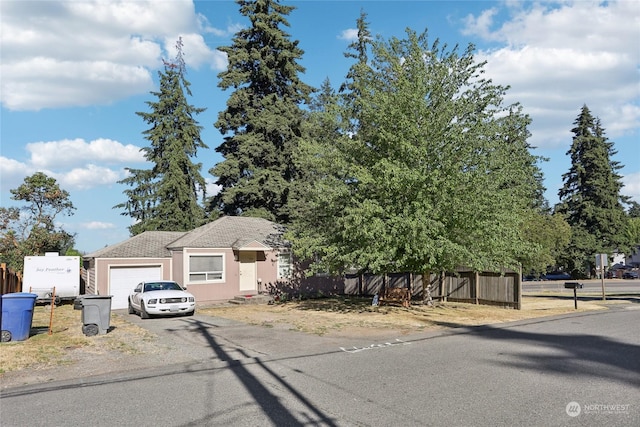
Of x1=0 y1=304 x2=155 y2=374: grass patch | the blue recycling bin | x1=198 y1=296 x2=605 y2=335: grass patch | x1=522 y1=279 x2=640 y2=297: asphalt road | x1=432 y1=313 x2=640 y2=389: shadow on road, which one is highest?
the blue recycling bin

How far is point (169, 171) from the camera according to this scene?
39.1m

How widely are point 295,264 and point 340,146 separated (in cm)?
931

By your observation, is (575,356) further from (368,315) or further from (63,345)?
(63,345)

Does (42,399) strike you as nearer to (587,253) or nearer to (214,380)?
(214,380)

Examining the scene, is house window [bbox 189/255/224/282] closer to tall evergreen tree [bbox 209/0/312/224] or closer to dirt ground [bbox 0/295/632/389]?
dirt ground [bbox 0/295/632/389]

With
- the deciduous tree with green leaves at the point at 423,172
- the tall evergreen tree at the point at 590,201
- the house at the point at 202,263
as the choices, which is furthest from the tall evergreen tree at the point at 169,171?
the tall evergreen tree at the point at 590,201

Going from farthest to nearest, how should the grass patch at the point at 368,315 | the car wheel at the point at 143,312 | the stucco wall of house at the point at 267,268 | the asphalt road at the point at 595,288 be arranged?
1. the asphalt road at the point at 595,288
2. the stucco wall of house at the point at 267,268
3. the car wheel at the point at 143,312
4. the grass patch at the point at 368,315

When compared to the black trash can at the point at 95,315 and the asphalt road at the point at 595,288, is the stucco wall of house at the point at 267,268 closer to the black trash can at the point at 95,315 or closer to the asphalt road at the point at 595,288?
the black trash can at the point at 95,315

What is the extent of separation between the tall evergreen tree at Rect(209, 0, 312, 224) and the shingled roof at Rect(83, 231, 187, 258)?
944 cm

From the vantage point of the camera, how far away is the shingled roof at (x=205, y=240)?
2283 cm

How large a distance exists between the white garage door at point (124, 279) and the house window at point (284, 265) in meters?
6.27

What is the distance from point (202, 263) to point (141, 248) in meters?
3.66

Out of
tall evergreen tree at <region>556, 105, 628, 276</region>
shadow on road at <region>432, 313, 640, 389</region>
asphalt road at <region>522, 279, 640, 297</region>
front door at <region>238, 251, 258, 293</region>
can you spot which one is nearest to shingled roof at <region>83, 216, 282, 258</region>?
front door at <region>238, 251, 258, 293</region>

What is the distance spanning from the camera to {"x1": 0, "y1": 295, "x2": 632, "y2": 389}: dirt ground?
9328 millimetres
